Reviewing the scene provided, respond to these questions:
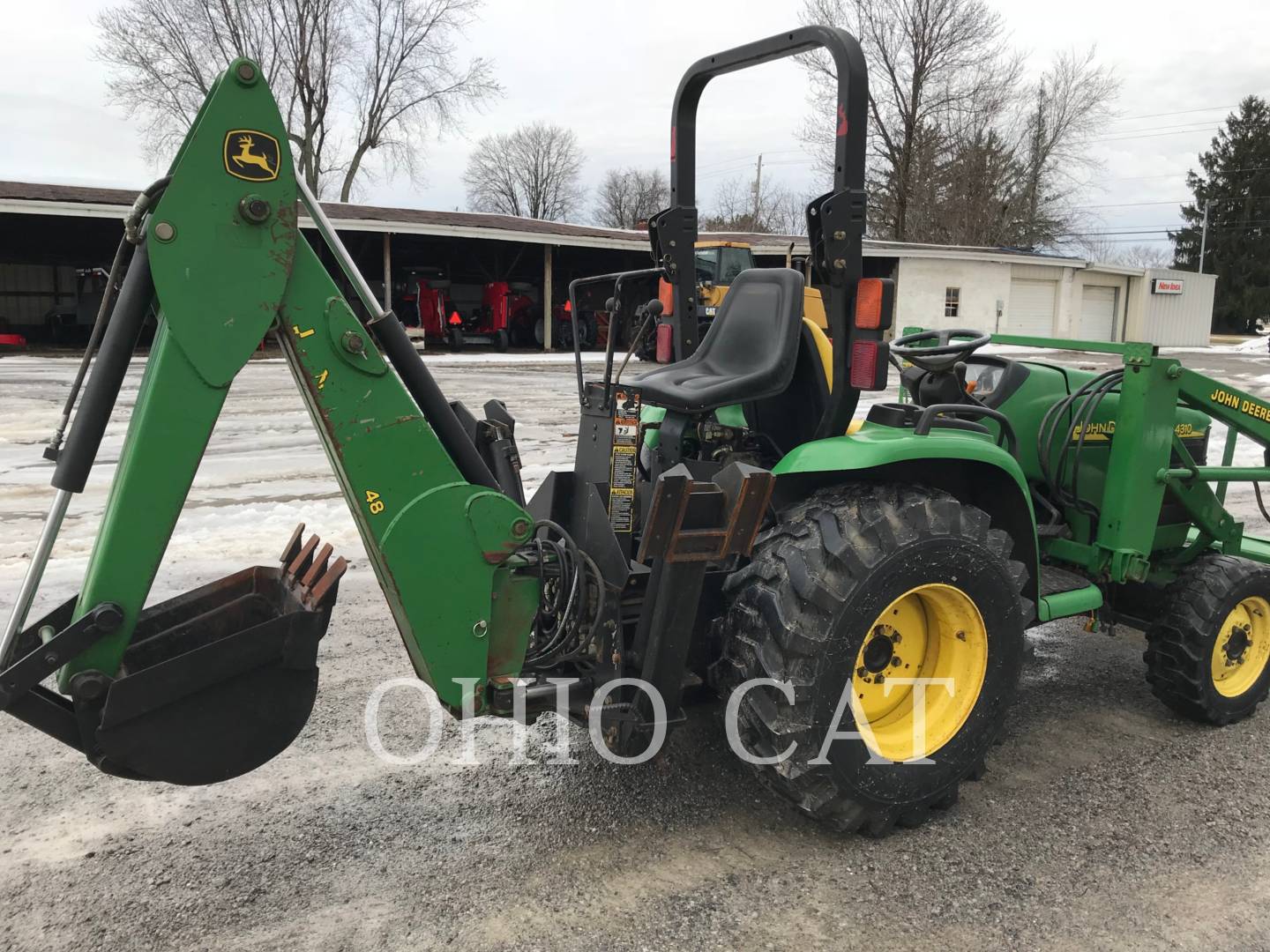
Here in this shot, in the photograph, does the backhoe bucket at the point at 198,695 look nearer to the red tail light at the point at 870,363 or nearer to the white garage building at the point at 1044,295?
the red tail light at the point at 870,363

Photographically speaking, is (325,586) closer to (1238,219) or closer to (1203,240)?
(1203,240)

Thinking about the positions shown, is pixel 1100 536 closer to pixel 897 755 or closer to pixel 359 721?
pixel 897 755

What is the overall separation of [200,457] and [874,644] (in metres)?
1.86

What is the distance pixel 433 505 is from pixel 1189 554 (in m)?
3.05

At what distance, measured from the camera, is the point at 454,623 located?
7.99ft

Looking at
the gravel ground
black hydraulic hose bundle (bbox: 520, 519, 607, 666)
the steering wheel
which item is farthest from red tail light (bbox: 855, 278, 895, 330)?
the gravel ground

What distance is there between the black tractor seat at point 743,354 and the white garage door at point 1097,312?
1254 inches

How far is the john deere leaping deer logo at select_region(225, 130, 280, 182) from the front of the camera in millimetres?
2125

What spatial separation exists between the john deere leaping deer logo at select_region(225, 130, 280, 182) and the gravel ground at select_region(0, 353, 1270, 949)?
170 cm

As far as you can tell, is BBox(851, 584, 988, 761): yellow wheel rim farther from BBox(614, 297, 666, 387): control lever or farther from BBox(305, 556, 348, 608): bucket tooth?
BBox(305, 556, 348, 608): bucket tooth

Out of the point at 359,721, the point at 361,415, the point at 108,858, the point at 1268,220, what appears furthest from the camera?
the point at 1268,220

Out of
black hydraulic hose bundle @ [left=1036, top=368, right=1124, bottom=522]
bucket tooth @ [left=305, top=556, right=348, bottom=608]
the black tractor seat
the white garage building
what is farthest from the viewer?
→ the white garage building

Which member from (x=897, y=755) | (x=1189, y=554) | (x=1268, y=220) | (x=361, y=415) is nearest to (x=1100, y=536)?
(x=1189, y=554)

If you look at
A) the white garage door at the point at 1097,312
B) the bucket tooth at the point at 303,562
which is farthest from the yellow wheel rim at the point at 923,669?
the white garage door at the point at 1097,312
